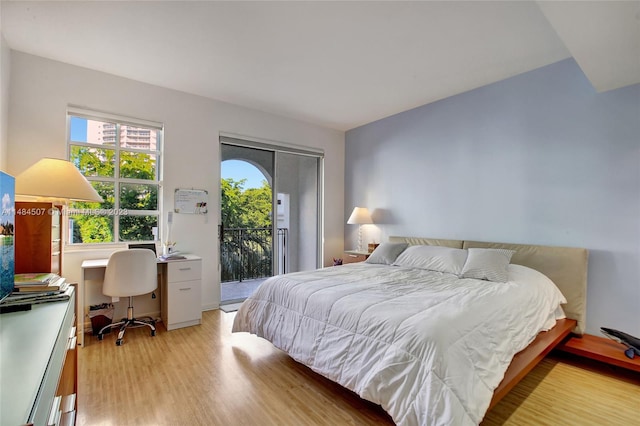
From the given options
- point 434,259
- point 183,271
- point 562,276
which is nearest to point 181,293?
point 183,271

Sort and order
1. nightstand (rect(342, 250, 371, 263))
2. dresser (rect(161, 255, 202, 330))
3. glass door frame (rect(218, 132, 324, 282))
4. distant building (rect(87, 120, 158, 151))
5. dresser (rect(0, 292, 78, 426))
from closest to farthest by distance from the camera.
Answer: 1. dresser (rect(0, 292, 78, 426))
2. dresser (rect(161, 255, 202, 330))
3. distant building (rect(87, 120, 158, 151))
4. glass door frame (rect(218, 132, 324, 282))
5. nightstand (rect(342, 250, 371, 263))

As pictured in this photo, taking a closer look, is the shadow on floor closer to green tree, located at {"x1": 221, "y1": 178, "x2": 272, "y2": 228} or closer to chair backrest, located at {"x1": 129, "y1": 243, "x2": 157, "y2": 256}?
green tree, located at {"x1": 221, "y1": 178, "x2": 272, "y2": 228}


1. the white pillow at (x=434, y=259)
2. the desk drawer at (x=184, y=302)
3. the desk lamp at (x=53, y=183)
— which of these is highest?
the desk lamp at (x=53, y=183)

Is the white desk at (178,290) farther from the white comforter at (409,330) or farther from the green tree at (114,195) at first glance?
the white comforter at (409,330)

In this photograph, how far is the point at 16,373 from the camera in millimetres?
768

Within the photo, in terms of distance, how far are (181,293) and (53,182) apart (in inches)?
63.9

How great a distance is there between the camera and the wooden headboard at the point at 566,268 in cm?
277

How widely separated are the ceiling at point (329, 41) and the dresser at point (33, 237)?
161cm

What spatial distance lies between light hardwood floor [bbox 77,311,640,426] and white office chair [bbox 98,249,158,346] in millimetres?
485

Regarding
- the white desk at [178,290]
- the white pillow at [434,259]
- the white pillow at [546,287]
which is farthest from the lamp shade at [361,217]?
the white desk at [178,290]

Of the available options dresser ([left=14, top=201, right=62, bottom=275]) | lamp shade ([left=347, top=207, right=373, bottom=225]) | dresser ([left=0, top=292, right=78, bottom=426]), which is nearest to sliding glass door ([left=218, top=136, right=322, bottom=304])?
lamp shade ([left=347, top=207, right=373, bottom=225])

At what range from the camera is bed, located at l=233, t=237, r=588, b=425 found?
1.51 meters

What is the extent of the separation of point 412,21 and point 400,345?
241 cm

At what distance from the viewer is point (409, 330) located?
1648 mm
